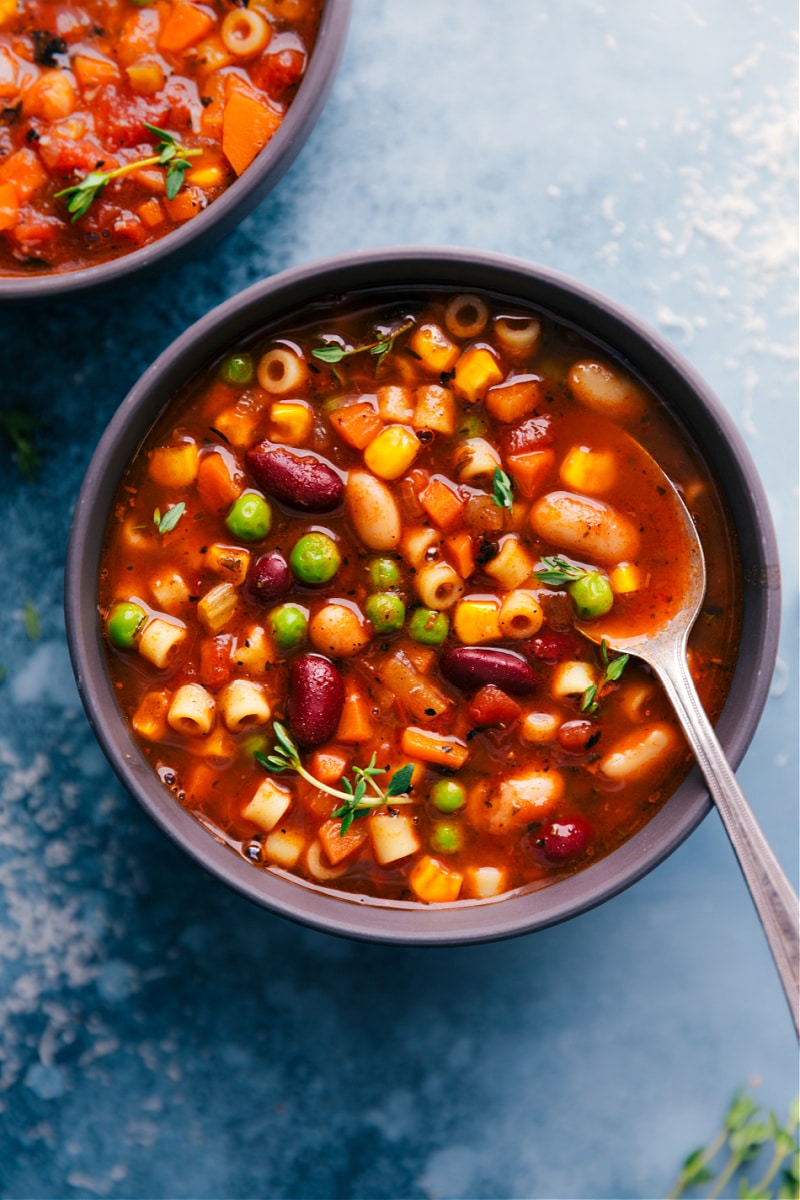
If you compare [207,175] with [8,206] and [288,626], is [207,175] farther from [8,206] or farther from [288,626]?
[288,626]

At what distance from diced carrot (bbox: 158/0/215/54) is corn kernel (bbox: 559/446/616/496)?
1.48 meters

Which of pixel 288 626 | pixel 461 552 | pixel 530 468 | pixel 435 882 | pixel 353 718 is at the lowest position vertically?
pixel 435 882

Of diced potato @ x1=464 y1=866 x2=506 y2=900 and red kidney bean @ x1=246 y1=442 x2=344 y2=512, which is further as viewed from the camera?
diced potato @ x1=464 y1=866 x2=506 y2=900

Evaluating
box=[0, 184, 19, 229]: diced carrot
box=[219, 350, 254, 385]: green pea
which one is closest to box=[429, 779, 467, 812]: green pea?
box=[219, 350, 254, 385]: green pea

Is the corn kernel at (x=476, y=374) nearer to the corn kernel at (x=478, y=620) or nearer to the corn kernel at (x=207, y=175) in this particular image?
the corn kernel at (x=478, y=620)

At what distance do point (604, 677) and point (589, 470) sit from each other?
1.71 feet

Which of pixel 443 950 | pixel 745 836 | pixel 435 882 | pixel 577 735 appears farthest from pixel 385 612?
pixel 443 950

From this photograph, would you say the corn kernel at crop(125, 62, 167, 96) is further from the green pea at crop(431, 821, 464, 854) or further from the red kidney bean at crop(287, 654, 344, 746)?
the green pea at crop(431, 821, 464, 854)

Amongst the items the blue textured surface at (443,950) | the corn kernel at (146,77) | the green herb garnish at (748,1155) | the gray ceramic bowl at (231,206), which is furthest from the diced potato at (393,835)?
the corn kernel at (146,77)

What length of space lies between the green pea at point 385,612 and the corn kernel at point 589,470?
52cm

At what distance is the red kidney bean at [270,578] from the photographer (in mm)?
2809

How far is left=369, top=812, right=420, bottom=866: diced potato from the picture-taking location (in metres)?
A: 2.87

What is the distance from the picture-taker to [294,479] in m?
2.77

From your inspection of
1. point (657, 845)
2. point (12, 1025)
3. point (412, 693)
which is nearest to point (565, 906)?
point (657, 845)
